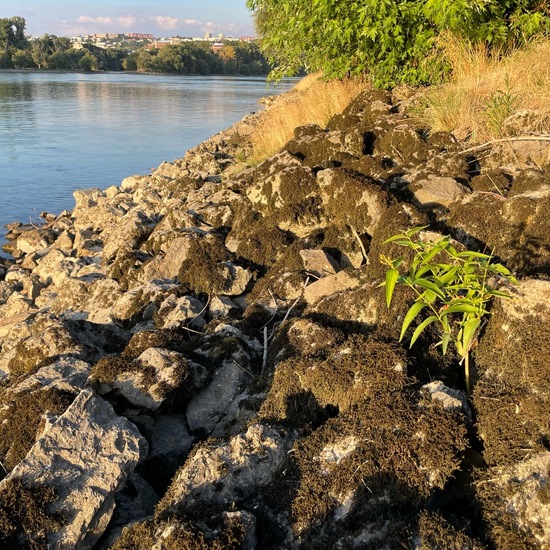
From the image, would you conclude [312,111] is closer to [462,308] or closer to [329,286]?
[329,286]

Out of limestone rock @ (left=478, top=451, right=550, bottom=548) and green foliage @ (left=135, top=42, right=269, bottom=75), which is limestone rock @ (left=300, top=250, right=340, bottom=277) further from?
green foliage @ (left=135, top=42, right=269, bottom=75)

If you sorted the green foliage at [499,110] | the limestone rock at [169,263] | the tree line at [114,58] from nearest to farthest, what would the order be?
the limestone rock at [169,263] → the green foliage at [499,110] → the tree line at [114,58]

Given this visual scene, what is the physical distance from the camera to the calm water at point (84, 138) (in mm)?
18281

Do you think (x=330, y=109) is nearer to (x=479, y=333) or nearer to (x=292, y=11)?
(x=292, y=11)

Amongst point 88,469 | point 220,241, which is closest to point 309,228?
point 220,241

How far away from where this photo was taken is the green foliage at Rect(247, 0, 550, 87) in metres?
8.09

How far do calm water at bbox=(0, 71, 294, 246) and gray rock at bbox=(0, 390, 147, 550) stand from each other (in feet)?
41.7

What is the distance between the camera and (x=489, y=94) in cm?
718

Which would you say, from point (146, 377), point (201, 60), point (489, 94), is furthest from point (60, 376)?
point (201, 60)

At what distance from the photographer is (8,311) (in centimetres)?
834

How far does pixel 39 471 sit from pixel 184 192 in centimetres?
800

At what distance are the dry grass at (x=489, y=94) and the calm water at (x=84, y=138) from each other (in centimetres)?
1130

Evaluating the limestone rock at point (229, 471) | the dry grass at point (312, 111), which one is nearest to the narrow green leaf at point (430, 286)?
the limestone rock at point (229, 471)

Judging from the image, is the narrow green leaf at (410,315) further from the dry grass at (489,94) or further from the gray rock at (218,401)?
the dry grass at (489,94)
